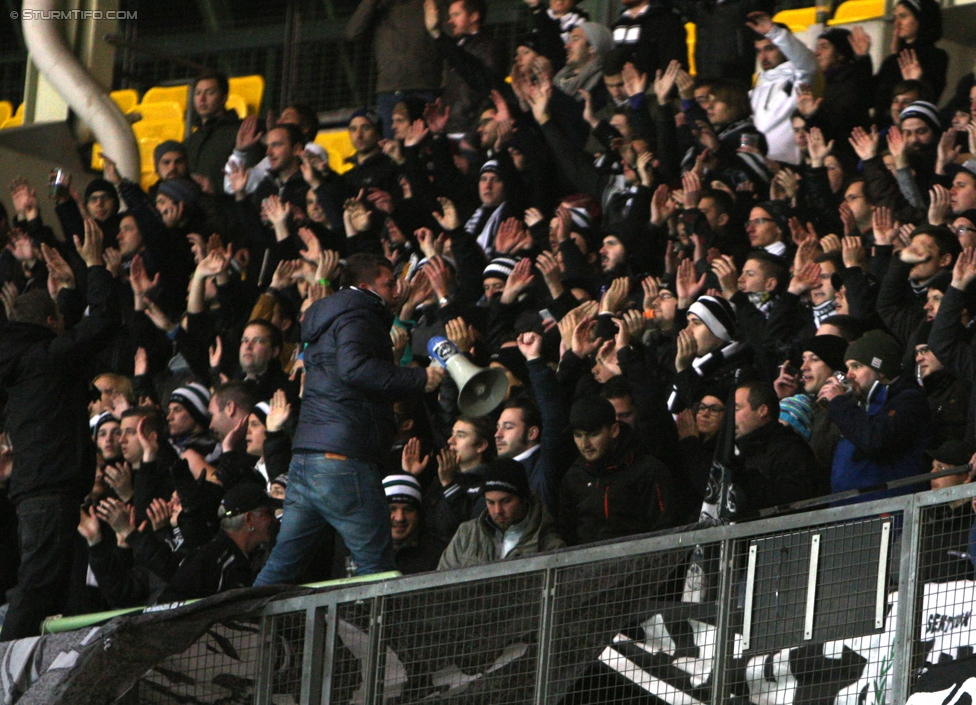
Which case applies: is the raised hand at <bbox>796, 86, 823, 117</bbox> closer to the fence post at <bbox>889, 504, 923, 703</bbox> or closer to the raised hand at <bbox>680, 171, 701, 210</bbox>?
the raised hand at <bbox>680, 171, 701, 210</bbox>

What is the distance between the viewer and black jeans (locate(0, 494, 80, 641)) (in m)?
8.54

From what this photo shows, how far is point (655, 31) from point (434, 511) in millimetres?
4050

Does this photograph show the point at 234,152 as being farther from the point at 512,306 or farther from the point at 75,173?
the point at 512,306

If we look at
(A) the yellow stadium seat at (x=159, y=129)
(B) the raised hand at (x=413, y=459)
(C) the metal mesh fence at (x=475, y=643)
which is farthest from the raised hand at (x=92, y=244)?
(C) the metal mesh fence at (x=475, y=643)

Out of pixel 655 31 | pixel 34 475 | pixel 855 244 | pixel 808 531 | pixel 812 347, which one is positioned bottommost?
pixel 808 531

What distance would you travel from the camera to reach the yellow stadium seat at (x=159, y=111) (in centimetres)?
1482

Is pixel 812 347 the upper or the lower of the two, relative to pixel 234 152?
lower

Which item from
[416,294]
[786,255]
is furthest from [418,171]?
[786,255]

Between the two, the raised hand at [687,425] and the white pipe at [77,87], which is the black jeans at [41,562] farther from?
the white pipe at [77,87]

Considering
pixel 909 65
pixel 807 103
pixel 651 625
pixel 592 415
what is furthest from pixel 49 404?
pixel 909 65

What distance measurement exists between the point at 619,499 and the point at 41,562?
2789mm

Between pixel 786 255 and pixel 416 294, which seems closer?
pixel 786 255

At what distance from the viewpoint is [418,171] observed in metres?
11.4

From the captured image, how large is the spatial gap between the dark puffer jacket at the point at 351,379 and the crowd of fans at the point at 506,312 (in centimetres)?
1
